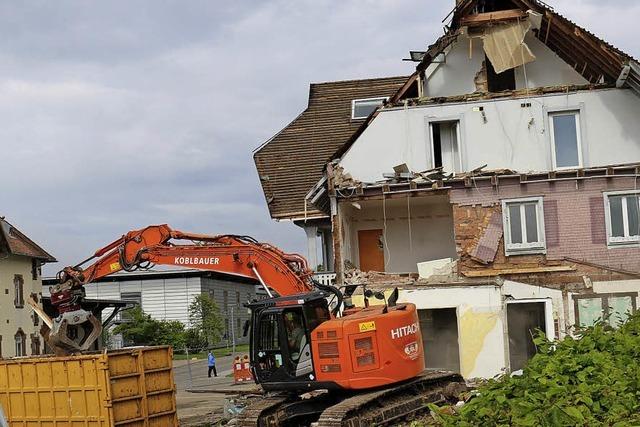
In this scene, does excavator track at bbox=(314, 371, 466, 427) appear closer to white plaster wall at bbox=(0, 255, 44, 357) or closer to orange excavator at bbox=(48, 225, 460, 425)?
orange excavator at bbox=(48, 225, 460, 425)

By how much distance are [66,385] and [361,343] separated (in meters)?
5.21

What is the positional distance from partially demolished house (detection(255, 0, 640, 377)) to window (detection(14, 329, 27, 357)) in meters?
25.3

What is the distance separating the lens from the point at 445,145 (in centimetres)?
2555

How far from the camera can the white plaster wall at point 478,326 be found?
2373 cm

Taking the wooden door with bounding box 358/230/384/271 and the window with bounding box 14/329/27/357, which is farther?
the window with bounding box 14/329/27/357

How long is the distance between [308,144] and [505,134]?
8.19 meters

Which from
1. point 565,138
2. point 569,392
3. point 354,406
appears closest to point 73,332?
point 354,406

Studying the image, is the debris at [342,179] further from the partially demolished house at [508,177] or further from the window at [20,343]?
the window at [20,343]

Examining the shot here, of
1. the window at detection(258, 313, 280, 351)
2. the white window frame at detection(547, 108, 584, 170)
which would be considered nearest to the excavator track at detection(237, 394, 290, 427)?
the window at detection(258, 313, 280, 351)

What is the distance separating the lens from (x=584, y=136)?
80.5 ft

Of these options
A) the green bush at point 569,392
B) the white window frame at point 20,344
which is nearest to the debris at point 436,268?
the green bush at point 569,392

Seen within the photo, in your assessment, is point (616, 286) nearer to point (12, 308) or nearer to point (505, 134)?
point (505, 134)

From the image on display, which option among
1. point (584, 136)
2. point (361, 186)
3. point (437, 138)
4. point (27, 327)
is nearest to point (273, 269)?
point (361, 186)

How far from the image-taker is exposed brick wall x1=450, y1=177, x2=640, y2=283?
2400cm
